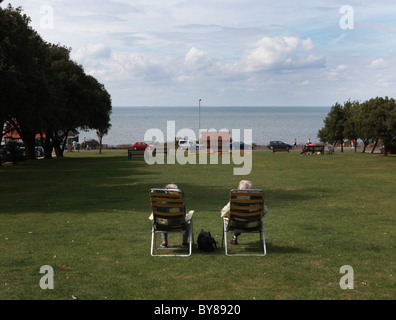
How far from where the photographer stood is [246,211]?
26.9ft

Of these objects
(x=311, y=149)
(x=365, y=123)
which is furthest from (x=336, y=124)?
(x=365, y=123)

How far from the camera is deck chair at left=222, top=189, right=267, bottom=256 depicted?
26.7ft

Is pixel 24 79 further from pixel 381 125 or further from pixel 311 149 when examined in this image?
pixel 311 149

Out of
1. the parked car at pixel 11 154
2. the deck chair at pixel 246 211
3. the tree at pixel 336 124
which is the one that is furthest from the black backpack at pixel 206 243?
the tree at pixel 336 124

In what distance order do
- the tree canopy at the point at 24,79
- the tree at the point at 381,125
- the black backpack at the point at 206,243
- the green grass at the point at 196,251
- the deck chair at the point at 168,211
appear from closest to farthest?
the green grass at the point at 196,251 < the deck chair at the point at 168,211 < the black backpack at the point at 206,243 < the tree canopy at the point at 24,79 < the tree at the point at 381,125

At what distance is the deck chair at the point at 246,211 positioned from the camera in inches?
320

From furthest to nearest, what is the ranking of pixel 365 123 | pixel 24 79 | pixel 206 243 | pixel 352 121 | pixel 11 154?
pixel 352 121
pixel 365 123
pixel 11 154
pixel 24 79
pixel 206 243

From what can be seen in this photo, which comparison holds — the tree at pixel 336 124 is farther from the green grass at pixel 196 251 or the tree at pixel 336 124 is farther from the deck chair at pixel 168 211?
the deck chair at pixel 168 211

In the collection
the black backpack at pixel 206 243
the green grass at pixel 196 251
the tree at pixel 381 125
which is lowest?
the green grass at pixel 196 251

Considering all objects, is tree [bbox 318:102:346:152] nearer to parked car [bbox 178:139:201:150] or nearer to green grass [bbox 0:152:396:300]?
parked car [bbox 178:139:201:150]

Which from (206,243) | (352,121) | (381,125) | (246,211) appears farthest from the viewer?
(352,121)

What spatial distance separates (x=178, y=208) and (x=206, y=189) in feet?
35.6
